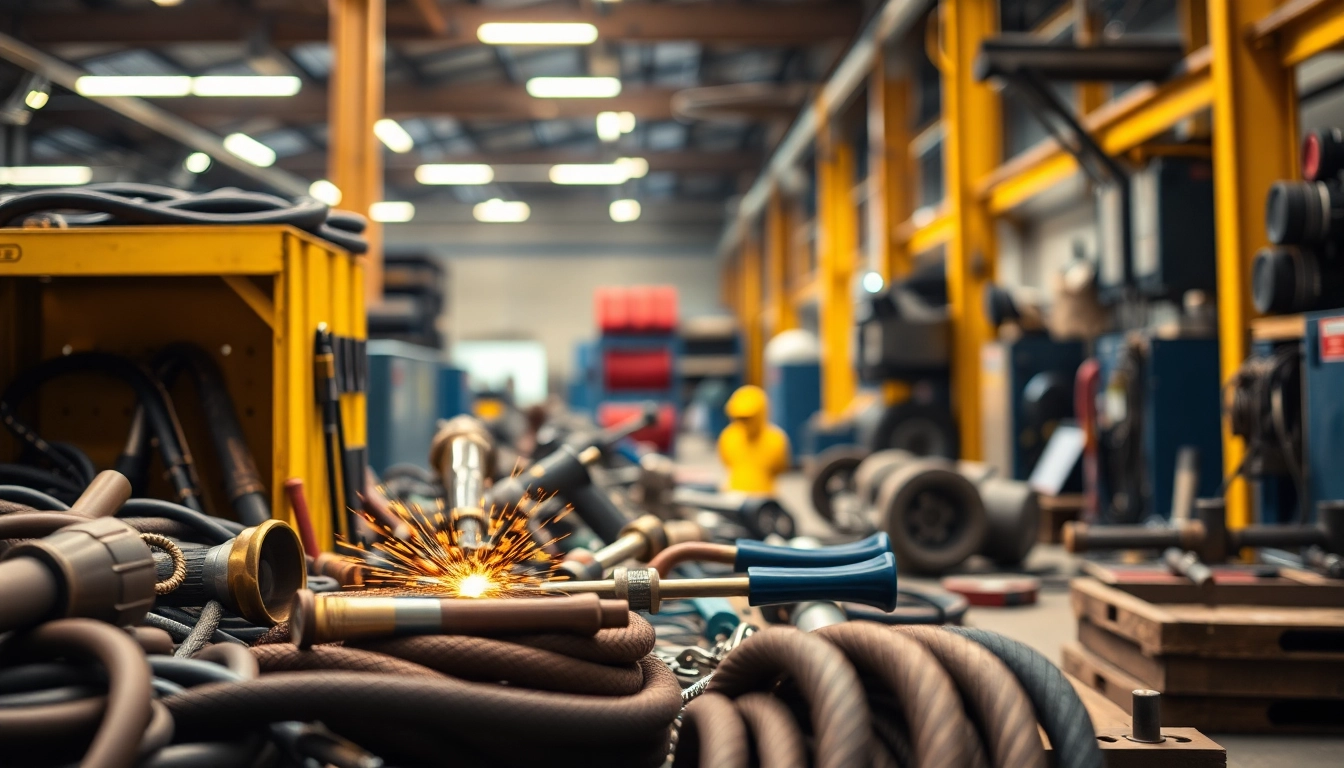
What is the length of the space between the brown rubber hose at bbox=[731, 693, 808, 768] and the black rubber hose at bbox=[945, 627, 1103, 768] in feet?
0.85

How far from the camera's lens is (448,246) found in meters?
19.9

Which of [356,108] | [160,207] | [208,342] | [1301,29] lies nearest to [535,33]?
[356,108]

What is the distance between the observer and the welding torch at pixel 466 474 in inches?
79.9

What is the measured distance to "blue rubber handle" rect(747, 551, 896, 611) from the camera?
1.56 m

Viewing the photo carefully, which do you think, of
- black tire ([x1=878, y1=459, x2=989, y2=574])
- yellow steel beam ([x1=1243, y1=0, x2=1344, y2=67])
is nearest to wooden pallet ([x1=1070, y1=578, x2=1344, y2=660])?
black tire ([x1=878, y1=459, x2=989, y2=574])

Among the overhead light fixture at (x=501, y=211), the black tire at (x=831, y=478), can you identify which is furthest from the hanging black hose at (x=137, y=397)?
the overhead light fixture at (x=501, y=211)

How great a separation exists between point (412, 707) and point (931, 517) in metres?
3.18

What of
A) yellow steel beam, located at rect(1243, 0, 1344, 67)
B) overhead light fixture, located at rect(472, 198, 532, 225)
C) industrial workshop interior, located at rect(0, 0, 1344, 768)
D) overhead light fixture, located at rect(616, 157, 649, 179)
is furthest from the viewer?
overhead light fixture, located at rect(472, 198, 532, 225)

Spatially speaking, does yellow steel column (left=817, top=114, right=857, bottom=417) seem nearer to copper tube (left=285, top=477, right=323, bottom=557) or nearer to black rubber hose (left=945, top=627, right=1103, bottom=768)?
copper tube (left=285, top=477, right=323, bottom=557)

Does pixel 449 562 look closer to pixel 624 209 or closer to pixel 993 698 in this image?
pixel 993 698

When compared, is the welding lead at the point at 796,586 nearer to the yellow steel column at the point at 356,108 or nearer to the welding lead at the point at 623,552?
the welding lead at the point at 623,552

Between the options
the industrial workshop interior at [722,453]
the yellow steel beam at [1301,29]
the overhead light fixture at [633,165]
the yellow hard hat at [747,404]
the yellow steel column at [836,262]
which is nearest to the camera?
the industrial workshop interior at [722,453]

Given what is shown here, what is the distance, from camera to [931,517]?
4012 millimetres

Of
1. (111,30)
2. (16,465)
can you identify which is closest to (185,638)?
(16,465)
